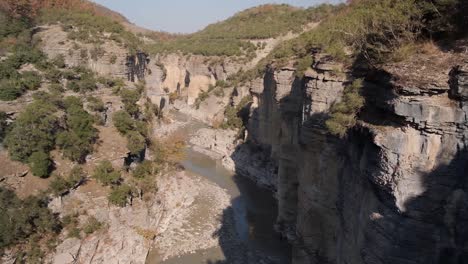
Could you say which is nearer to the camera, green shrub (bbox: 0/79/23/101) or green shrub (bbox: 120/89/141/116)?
green shrub (bbox: 0/79/23/101)

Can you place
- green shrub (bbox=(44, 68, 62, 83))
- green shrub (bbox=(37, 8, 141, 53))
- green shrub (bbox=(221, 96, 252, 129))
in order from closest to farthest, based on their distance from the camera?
green shrub (bbox=(44, 68, 62, 83)) < green shrub (bbox=(37, 8, 141, 53)) < green shrub (bbox=(221, 96, 252, 129))

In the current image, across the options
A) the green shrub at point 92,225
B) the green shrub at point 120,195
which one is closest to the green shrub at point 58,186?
the green shrub at point 92,225

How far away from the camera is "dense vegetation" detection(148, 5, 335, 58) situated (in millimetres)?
55188

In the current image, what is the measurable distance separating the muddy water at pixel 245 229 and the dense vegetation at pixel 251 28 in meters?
27.7

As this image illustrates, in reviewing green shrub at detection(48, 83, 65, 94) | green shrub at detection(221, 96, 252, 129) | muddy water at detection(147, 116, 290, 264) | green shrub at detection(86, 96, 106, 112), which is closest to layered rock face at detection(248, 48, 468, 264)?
muddy water at detection(147, 116, 290, 264)

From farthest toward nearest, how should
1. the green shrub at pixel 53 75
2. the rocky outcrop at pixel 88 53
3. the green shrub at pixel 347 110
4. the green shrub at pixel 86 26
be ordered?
the green shrub at pixel 86 26
the rocky outcrop at pixel 88 53
the green shrub at pixel 53 75
the green shrub at pixel 347 110

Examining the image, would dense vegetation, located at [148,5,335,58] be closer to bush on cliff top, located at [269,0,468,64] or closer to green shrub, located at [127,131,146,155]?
green shrub, located at [127,131,146,155]

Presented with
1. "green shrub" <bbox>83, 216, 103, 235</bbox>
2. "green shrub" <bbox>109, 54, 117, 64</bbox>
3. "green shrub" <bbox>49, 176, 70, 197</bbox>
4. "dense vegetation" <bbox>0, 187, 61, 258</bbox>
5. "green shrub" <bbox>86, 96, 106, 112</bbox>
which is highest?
"green shrub" <bbox>109, 54, 117, 64</bbox>

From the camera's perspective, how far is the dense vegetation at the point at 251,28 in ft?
181

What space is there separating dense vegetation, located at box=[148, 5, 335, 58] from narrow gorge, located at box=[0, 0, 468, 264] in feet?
61.6

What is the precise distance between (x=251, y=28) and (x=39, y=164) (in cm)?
5280

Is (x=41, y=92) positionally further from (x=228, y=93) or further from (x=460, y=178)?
(x=228, y=93)

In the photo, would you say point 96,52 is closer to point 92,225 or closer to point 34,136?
point 34,136

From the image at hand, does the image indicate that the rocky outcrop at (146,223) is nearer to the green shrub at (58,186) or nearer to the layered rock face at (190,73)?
the green shrub at (58,186)
